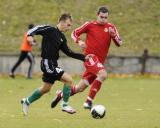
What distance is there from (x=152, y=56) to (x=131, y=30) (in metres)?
3.23

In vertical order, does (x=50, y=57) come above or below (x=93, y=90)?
above

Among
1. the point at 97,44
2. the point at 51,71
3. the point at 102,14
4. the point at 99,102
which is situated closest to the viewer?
the point at 51,71

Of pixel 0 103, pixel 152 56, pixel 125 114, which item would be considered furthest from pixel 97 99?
pixel 152 56

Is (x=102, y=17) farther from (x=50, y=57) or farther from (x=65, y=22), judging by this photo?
(x=50, y=57)

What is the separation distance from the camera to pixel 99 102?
1677 cm

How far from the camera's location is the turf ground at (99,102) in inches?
446

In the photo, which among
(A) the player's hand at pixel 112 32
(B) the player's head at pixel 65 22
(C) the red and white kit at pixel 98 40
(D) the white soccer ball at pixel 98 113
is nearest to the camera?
(D) the white soccer ball at pixel 98 113

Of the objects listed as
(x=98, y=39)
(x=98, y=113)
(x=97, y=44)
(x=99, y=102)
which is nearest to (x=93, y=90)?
(x=97, y=44)

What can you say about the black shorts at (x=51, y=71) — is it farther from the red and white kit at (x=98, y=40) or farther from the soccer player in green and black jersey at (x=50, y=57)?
the red and white kit at (x=98, y=40)

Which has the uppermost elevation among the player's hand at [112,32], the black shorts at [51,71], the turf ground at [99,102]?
the player's hand at [112,32]

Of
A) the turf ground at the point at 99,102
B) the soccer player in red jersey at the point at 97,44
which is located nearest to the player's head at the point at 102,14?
the soccer player in red jersey at the point at 97,44

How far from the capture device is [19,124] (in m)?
11.2

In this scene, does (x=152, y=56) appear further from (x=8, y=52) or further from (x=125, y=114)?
(x=125, y=114)

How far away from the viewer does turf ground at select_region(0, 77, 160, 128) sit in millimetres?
11328
